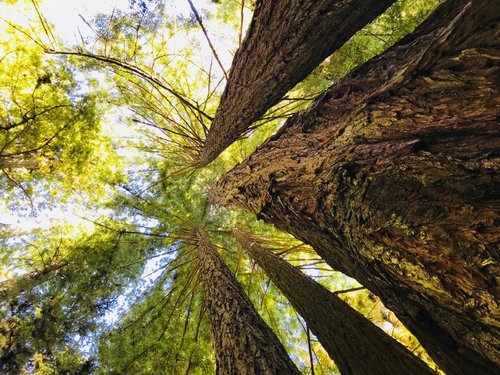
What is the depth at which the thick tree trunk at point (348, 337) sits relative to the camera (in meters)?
2.31

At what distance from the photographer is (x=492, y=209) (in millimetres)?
882

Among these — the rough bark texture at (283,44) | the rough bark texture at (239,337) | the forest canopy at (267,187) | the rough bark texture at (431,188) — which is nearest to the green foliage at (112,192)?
the forest canopy at (267,187)

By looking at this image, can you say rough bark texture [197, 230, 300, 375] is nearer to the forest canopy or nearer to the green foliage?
the forest canopy

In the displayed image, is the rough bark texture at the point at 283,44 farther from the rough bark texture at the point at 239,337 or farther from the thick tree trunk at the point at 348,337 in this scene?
the thick tree trunk at the point at 348,337

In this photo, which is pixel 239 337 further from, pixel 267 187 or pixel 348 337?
pixel 267 187

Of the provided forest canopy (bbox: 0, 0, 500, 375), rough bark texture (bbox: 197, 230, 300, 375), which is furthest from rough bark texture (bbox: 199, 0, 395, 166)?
rough bark texture (bbox: 197, 230, 300, 375)

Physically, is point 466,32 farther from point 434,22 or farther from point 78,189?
point 78,189

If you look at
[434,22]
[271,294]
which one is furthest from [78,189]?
[434,22]

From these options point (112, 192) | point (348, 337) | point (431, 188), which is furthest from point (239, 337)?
point (112, 192)

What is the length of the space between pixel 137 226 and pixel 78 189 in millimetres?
1377

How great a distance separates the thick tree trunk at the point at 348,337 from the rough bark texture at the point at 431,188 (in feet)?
3.16

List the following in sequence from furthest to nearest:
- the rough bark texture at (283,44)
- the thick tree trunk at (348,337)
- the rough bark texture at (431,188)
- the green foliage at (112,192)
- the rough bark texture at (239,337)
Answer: the green foliage at (112,192) < the thick tree trunk at (348,337) < the rough bark texture at (239,337) < the rough bark texture at (283,44) < the rough bark texture at (431,188)

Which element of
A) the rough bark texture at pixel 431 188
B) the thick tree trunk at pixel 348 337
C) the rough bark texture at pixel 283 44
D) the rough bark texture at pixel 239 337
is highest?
the rough bark texture at pixel 283 44

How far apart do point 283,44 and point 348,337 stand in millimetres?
2558
